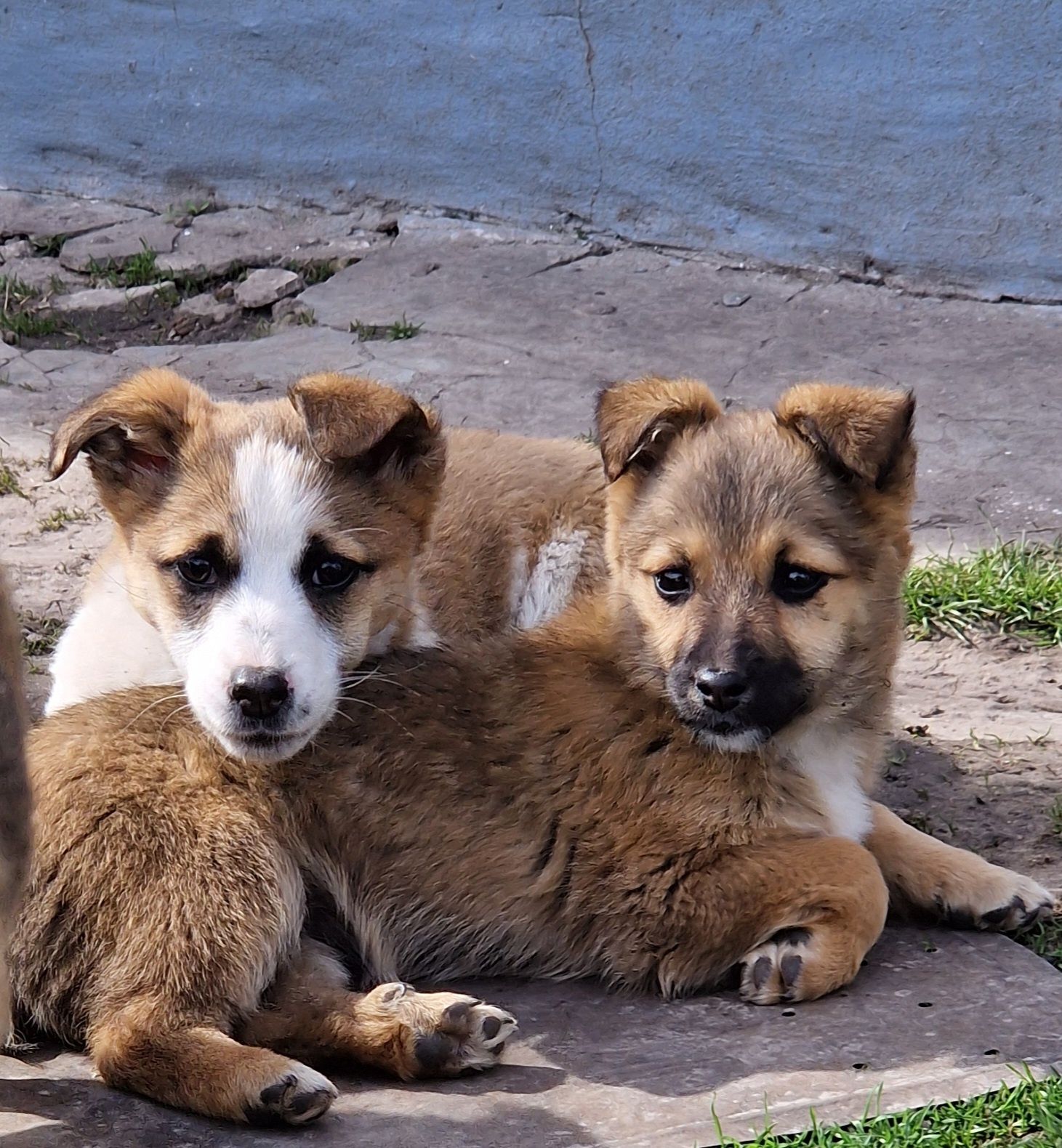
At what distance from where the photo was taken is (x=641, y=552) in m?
3.95

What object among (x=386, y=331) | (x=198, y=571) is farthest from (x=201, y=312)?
(x=198, y=571)

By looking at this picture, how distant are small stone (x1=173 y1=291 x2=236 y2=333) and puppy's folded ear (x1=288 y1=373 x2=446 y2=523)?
14.3 feet

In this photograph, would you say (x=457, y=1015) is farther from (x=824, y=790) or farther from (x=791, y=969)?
(x=824, y=790)

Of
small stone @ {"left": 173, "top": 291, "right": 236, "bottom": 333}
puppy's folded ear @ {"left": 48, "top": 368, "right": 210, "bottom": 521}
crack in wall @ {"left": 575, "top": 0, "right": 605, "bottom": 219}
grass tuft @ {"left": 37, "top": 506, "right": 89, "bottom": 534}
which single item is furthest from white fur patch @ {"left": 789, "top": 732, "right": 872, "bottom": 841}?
crack in wall @ {"left": 575, "top": 0, "right": 605, "bottom": 219}

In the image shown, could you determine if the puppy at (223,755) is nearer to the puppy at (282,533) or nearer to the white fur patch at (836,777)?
the puppy at (282,533)

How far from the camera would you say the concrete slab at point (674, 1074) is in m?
3.06

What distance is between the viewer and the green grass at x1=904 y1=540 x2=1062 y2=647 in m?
5.40

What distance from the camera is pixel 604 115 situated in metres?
8.52

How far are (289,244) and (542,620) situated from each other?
4725 mm

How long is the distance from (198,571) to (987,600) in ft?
9.12

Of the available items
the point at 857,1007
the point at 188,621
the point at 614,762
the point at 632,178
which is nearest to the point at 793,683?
the point at 614,762

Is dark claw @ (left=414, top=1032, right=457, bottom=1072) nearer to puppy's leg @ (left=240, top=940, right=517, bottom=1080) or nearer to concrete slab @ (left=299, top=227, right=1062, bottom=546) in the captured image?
puppy's leg @ (left=240, top=940, right=517, bottom=1080)

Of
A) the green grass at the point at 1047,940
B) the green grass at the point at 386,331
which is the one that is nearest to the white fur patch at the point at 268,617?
the green grass at the point at 1047,940

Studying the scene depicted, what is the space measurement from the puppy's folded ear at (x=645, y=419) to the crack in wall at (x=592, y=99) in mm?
4701
